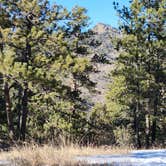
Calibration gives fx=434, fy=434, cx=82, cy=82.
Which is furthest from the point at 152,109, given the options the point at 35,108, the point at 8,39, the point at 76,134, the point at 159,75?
the point at 8,39

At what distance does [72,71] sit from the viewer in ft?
77.9

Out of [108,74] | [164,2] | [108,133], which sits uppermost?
[164,2]

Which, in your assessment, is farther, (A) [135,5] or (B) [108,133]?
(B) [108,133]

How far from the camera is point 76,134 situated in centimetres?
3141

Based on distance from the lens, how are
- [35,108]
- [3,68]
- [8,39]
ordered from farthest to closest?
[35,108], [8,39], [3,68]

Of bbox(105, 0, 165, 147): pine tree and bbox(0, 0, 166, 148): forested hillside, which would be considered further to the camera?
bbox(105, 0, 165, 147): pine tree

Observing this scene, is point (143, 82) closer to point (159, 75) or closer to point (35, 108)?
point (159, 75)

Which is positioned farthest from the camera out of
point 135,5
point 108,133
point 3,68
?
point 108,133

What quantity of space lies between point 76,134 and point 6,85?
7.87m

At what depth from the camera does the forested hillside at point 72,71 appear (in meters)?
24.4

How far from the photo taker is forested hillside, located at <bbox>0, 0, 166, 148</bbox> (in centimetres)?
2441

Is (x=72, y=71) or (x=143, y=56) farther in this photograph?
(x=143, y=56)

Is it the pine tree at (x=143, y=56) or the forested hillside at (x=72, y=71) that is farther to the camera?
the pine tree at (x=143, y=56)

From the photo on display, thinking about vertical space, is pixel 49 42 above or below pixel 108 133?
above
